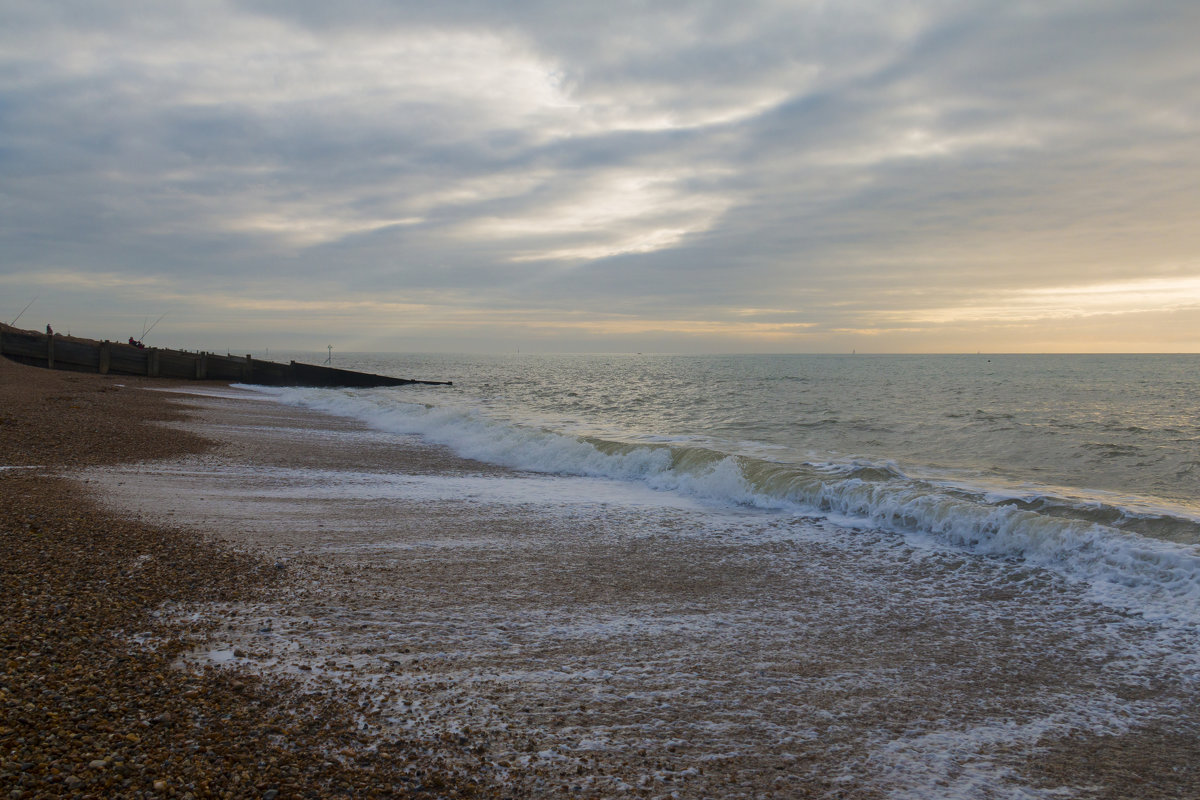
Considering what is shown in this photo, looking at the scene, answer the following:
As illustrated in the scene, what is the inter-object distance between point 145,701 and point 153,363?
40.4 meters

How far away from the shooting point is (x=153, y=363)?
3725 centimetres

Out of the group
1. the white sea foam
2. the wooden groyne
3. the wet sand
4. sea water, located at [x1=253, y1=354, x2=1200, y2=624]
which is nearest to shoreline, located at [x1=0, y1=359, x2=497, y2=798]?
the wet sand

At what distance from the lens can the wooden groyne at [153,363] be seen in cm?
3334

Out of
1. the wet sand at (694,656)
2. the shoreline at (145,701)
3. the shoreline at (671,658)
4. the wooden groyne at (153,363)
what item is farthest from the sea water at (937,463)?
the wooden groyne at (153,363)

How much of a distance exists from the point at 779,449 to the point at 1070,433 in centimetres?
1028

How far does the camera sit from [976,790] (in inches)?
134

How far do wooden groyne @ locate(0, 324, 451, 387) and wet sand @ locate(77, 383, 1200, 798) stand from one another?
1264 inches

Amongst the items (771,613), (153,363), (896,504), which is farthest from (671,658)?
(153,363)

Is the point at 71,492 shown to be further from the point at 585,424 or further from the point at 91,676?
the point at 585,424

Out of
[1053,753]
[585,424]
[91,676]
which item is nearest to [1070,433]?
[585,424]

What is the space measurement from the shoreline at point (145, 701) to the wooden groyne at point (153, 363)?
34562 mm

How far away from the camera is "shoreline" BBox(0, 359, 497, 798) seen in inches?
114

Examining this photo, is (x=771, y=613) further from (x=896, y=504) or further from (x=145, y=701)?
(x=896, y=504)

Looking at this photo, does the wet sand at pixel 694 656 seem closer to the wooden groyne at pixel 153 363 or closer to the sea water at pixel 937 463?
the sea water at pixel 937 463
